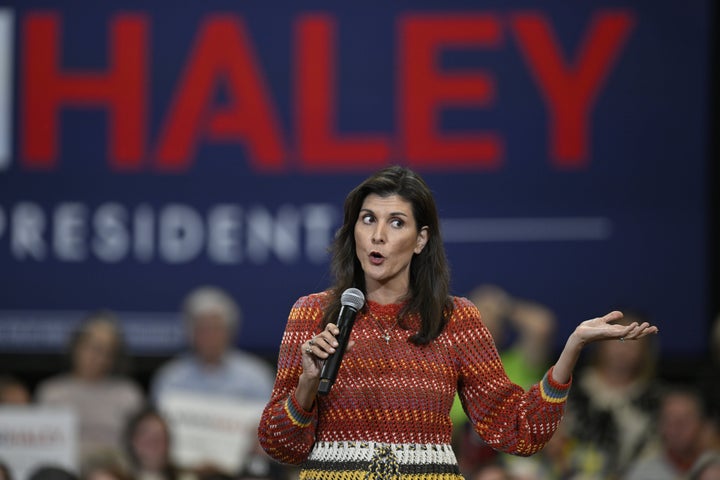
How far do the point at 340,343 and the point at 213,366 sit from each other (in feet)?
12.2

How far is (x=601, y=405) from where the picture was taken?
5785mm

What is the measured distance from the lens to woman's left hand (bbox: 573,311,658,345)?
8.56 ft

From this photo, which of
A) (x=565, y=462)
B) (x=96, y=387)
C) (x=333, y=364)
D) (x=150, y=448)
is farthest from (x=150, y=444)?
(x=333, y=364)

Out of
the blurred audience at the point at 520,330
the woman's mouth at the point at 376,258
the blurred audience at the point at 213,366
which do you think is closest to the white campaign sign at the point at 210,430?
the blurred audience at the point at 213,366

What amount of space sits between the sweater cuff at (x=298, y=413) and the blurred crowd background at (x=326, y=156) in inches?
144

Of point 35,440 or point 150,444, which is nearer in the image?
point 35,440

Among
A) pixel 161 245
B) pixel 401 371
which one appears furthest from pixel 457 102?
pixel 401 371

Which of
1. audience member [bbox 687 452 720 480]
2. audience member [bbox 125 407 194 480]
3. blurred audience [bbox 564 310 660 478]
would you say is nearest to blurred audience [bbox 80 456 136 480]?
audience member [bbox 125 407 194 480]

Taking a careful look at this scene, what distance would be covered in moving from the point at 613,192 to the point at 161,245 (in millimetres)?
2380

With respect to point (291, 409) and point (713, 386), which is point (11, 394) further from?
point (291, 409)

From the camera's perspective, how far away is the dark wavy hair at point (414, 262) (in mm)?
2828

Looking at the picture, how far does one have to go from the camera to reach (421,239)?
2895mm

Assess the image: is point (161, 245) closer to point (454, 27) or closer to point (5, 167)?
point (5, 167)

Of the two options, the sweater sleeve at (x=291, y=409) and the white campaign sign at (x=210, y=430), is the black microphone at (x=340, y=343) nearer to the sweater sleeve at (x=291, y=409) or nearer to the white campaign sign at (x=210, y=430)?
the sweater sleeve at (x=291, y=409)
